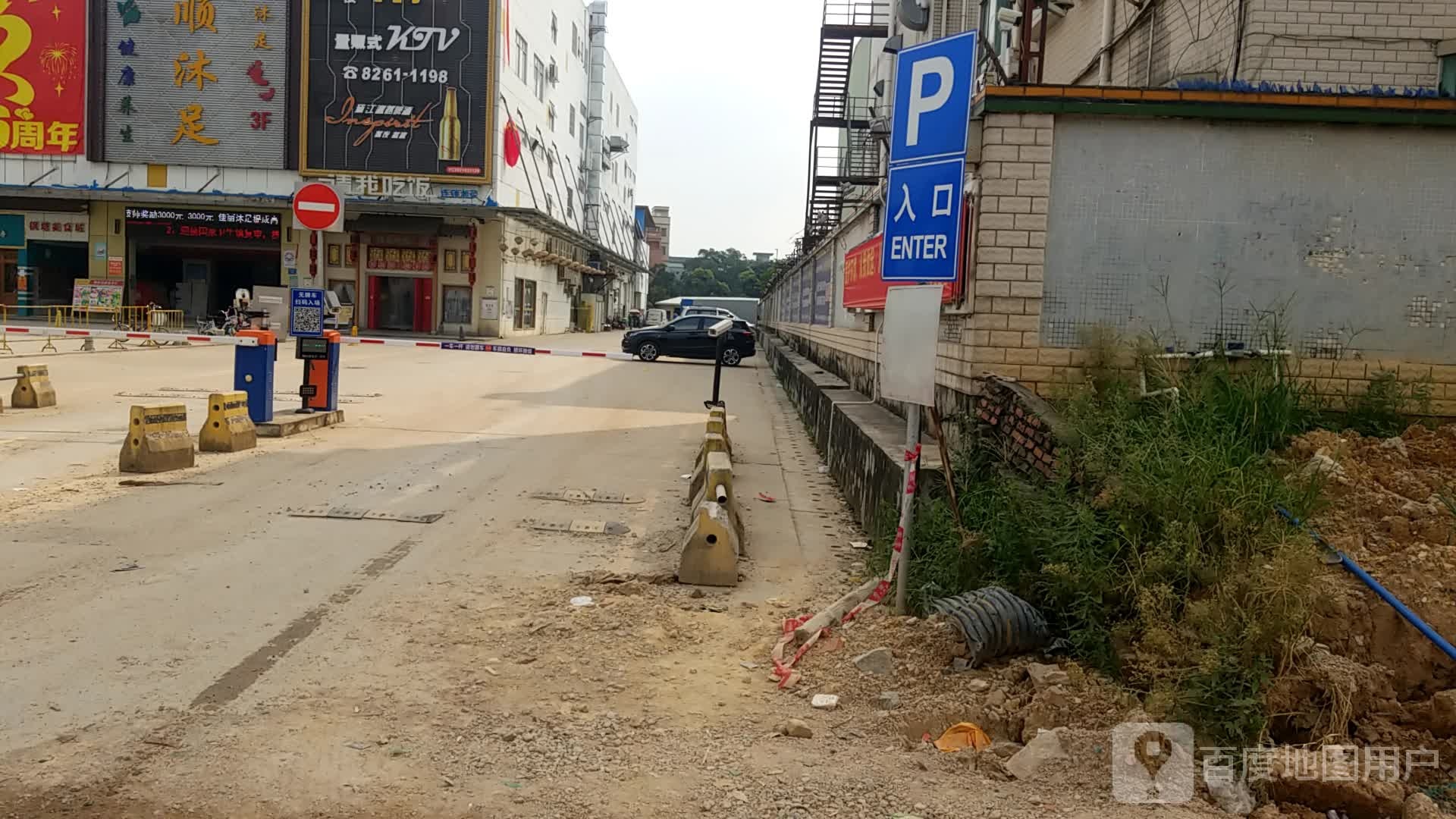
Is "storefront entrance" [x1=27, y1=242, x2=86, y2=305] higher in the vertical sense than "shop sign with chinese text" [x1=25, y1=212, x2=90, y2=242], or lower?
lower

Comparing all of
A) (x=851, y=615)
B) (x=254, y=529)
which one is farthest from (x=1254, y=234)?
(x=254, y=529)

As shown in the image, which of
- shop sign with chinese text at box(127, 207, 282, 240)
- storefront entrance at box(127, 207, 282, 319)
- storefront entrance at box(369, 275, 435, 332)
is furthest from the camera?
storefront entrance at box(369, 275, 435, 332)

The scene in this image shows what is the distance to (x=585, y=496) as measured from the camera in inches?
388

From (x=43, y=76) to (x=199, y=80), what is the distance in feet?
20.1

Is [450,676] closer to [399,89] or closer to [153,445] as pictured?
[153,445]

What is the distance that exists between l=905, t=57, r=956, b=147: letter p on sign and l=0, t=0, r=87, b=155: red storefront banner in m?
45.7

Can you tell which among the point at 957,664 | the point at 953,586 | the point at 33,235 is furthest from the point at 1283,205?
the point at 33,235

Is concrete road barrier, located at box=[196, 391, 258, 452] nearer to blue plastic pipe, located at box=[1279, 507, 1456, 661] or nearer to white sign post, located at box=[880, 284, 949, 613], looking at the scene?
white sign post, located at box=[880, 284, 949, 613]

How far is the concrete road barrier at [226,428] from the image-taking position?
1125cm

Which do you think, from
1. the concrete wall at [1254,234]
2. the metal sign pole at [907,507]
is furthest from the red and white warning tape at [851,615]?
the concrete wall at [1254,234]

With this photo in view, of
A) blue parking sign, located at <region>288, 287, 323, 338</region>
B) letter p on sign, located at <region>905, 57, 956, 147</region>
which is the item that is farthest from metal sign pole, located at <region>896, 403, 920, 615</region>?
blue parking sign, located at <region>288, 287, 323, 338</region>

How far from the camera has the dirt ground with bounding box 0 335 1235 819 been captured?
3.87m

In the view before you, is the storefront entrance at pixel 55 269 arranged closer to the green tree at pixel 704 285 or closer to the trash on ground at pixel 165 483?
the trash on ground at pixel 165 483

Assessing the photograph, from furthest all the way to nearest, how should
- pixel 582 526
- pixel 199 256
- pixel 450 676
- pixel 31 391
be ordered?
pixel 199 256 < pixel 31 391 < pixel 582 526 < pixel 450 676
